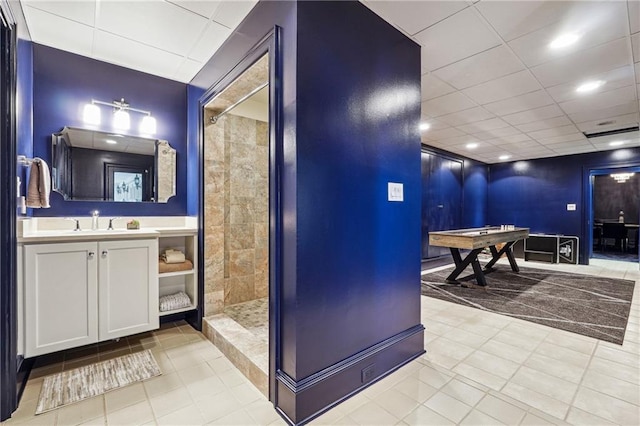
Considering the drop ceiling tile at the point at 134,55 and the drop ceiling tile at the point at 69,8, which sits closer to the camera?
the drop ceiling tile at the point at 69,8

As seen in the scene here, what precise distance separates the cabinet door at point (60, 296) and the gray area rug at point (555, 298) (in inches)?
160

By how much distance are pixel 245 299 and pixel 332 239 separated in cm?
232

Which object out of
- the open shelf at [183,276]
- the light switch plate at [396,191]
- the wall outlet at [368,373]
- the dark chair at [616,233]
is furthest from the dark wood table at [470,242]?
the dark chair at [616,233]

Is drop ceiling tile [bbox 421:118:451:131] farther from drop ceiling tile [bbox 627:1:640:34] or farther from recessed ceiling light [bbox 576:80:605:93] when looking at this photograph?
drop ceiling tile [bbox 627:1:640:34]

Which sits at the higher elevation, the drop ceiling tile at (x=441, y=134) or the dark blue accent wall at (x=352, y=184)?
the drop ceiling tile at (x=441, y=134)

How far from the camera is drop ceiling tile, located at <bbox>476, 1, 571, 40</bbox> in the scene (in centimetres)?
202

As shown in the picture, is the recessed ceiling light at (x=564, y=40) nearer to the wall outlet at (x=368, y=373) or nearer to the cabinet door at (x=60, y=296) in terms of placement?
the wall outlet at (x=368, y=373)

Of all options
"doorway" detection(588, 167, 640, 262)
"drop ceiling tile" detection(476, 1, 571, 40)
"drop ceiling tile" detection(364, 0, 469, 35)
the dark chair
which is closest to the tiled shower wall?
"drop ceiling tile" detection(364, 0, 469, 35)

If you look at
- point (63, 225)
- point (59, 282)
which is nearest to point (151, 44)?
point (63, 225)

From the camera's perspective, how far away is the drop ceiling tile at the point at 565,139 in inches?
212

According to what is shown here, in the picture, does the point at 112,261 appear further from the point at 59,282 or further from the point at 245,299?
the point at 245,299

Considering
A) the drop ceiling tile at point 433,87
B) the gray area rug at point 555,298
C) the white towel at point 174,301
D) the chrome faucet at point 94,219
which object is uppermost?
the drop ceiling tile at point 433,87

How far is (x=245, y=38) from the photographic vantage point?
7.06 feet

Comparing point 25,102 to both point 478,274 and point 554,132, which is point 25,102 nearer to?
point 478,274
